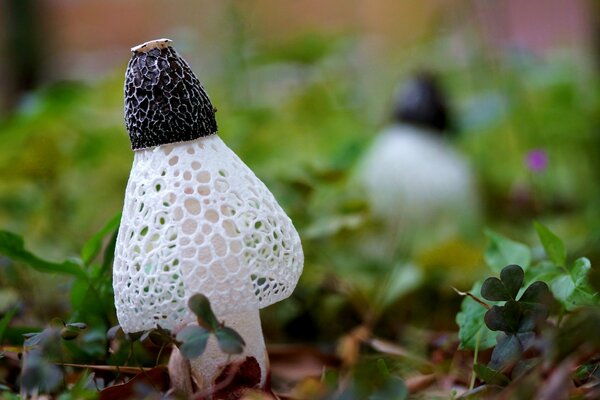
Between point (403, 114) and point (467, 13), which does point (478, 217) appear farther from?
point (467, 13)

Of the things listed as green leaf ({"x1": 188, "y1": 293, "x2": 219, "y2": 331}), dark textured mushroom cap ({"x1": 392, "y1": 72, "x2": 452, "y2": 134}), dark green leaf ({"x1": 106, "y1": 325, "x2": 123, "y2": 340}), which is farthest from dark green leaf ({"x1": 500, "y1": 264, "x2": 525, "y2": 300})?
dark textured mushroom cap ({"x1": 392, "y1": 72, "x2": 452, "y2": 134})

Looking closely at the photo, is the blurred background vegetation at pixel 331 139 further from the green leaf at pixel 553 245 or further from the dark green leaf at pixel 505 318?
the dark green leaf at pixel 505 318

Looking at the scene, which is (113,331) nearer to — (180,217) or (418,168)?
(180,217)

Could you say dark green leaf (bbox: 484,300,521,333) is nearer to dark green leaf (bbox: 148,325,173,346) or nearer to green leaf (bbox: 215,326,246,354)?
green leaf (bbox: 215,326,246,354)

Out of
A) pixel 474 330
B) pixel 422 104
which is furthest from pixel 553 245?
pixel 422 104

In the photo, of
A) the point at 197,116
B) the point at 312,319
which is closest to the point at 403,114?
the point at 312,319
